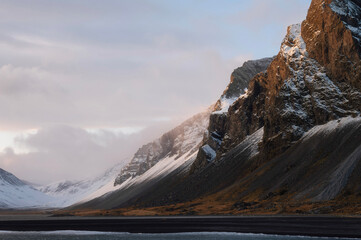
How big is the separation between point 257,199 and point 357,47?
80215 mm

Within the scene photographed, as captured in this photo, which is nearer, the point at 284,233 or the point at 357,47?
the point at 284,233

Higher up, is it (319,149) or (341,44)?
(341,44)

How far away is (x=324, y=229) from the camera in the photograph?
66250 mm

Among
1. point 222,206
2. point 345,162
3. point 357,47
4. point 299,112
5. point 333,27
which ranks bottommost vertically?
point 222,206

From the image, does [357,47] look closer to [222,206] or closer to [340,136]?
[340,136]

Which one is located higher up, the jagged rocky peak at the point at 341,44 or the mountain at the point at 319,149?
the jagged rocky peak at the point at 341,44

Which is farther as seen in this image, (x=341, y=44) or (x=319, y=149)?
(x=341, y=44)

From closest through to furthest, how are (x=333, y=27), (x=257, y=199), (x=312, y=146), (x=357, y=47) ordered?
(x=257, y=199), (x=312, y=146), (x=357, y=47), (x=333, y=27)

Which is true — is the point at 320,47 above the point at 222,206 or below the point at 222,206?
above

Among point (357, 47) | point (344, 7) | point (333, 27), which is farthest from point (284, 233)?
point (344, 7)

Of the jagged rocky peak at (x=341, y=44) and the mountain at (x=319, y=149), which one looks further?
the jagged rocky peak at (x=341, y=44)

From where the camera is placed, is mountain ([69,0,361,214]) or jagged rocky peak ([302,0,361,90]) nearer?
mountain ([69,0,361,214])

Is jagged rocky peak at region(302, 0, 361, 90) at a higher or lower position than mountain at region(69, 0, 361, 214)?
higher

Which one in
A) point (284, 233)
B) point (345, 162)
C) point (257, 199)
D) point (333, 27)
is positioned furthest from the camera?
point (333, 27)
